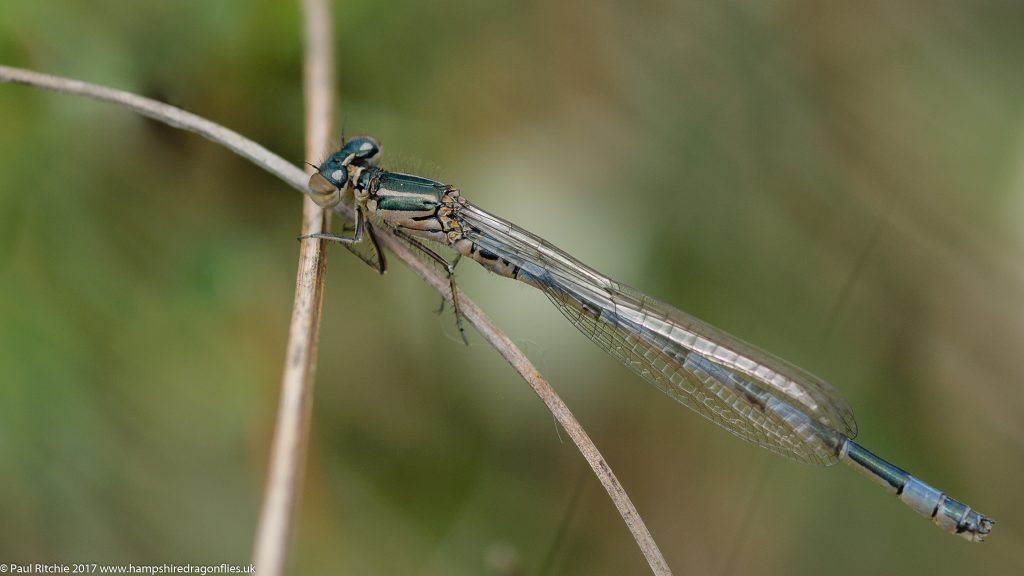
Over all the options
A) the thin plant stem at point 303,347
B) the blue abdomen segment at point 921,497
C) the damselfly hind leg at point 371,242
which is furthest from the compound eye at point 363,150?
the blue abdomen segment at point 921,497

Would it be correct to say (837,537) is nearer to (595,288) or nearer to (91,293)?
(595,288)

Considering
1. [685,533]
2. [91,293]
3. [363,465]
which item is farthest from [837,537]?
[91,293]

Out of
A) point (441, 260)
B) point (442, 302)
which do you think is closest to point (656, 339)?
point (442, 302)

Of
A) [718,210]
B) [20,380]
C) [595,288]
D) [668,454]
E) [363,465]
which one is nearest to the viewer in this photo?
[20,380]

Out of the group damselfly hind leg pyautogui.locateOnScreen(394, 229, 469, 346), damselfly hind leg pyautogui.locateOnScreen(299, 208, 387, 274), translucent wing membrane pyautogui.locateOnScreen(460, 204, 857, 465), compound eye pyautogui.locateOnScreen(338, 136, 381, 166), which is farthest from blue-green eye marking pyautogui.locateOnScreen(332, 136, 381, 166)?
translucent wing membrane pyautogui.locateOnScreen(460, 204, 857, 465)

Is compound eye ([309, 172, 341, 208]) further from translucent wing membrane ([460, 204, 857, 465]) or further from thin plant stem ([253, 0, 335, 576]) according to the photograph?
translucent wing membrane ([460, 204, 857, 465])

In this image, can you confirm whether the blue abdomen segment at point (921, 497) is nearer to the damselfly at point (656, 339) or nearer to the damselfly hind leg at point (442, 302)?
the damselfly at point (656, 339)

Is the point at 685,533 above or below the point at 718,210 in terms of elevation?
below
